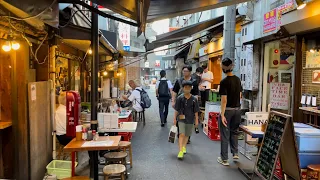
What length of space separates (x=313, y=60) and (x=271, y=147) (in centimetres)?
272

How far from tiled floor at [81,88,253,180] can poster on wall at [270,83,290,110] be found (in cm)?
174

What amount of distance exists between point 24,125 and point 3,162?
888 millimetres

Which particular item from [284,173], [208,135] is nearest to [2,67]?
[284,173]

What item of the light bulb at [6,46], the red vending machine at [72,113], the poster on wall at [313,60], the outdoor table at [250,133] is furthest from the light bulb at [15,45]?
the poster on wall at [313,60]

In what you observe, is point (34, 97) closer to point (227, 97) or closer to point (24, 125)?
point (24, 125)

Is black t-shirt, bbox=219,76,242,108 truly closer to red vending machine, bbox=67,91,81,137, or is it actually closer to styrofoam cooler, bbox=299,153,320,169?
styrofoam cooler, bbox=299,153,320,169

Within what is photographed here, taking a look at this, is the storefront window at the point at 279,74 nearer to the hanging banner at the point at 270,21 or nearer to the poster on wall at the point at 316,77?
the hanging banner at the point at 270,21

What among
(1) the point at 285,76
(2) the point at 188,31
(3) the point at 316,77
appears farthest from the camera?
(2) the point at 188,31

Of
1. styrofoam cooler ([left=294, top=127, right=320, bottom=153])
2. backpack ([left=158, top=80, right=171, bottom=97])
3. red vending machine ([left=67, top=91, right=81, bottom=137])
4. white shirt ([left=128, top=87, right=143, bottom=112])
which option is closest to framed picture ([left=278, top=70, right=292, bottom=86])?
styrofoam cooler ([left=294, top=127, right=320, bottom=153])

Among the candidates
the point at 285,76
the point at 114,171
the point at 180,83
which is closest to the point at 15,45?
the point at 114,171

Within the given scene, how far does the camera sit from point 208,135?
9.38 metres

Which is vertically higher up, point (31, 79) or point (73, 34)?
point (73, 34)

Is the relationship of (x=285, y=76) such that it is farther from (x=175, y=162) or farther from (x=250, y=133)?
(x=175, y=162)

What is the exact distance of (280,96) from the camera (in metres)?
7.58
